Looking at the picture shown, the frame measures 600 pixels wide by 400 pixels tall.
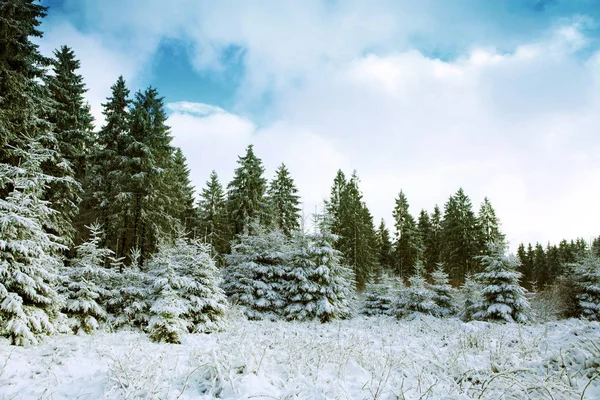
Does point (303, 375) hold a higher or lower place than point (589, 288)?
lower

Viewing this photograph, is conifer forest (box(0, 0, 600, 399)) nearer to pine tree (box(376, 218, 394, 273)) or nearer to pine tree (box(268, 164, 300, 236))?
pine tree (box(268, 164, 300, 236))

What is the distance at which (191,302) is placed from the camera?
12.5 m

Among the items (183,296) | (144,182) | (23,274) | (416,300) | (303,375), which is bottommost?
(416,300)

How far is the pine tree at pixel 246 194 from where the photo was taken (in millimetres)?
29609

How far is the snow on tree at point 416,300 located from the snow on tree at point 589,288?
6970mm

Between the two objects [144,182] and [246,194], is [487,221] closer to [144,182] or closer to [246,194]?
[246,194]

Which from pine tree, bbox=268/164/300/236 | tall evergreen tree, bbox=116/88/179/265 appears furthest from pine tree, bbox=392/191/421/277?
tall evergreen tree, bbox=116/88/179/265

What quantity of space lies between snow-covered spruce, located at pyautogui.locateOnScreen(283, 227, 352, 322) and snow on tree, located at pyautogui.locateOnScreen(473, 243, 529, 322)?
701 centimetres

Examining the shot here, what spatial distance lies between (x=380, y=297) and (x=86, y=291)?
1669 cm

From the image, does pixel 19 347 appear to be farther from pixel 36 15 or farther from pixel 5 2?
pixel 36 15

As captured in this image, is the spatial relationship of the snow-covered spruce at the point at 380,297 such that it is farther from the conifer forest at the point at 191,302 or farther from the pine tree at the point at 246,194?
the pine tree at the point at 246,194

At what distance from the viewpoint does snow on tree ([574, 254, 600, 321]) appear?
1546 cm

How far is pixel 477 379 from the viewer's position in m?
5.54

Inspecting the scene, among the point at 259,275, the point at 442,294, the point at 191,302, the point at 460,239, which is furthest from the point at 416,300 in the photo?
the point at 460,239
